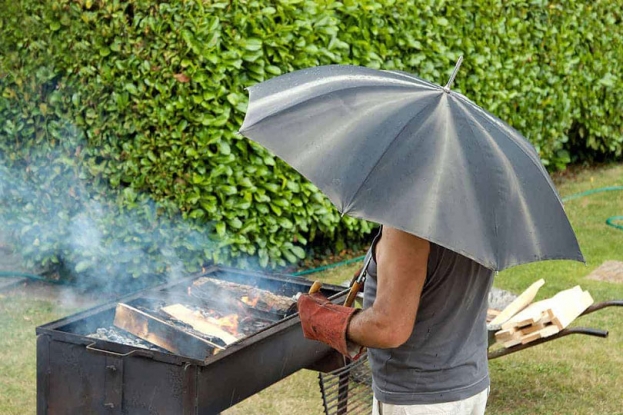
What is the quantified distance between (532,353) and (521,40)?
4.49 metres

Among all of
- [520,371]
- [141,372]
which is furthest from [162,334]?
[520,371]

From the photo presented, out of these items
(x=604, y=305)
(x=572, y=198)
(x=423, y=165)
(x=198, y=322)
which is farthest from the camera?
(x=572, y=198)

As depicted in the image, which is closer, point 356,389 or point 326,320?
point 326,320

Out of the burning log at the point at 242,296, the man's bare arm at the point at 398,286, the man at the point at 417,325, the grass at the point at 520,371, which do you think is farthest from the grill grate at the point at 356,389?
the man's bare arm at the point at 398,286

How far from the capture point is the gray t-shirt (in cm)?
248

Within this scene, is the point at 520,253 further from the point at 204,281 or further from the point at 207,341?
the point at 204,281

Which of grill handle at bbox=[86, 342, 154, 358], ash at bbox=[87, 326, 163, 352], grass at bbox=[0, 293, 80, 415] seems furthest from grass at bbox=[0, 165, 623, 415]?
grill handle at bbox=[86, 342, 154, 358]

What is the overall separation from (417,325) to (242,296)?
5.23 feet

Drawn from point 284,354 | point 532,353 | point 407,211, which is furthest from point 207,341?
point 532,353

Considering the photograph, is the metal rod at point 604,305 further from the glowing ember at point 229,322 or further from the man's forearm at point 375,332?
the man's forearm at point 375,332

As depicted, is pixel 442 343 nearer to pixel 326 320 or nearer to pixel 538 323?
pixel 326 320

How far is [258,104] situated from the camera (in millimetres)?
2754

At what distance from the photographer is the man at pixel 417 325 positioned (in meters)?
2.33

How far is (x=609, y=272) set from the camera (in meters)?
7.20
